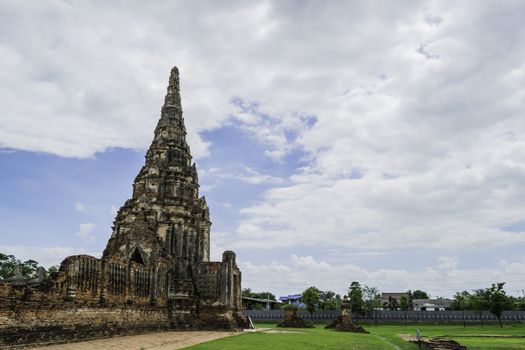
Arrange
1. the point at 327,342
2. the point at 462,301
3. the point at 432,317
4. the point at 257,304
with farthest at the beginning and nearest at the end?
the point at 257,304
the point at 462,301
the point at 432,317
the point at 327,342

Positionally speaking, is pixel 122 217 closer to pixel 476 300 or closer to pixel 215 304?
pixel 215 304

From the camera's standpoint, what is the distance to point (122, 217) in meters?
36.4

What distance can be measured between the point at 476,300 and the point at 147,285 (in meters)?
38.5

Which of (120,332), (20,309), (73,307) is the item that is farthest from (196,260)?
(20,309)

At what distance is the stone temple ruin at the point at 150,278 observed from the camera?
18.3 metres

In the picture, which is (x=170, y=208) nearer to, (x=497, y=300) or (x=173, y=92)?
(x=173, y=92)

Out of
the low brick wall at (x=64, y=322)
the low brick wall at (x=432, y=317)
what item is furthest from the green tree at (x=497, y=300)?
the low brick wall at (x=64, y=322)

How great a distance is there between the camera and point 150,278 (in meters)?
29.0

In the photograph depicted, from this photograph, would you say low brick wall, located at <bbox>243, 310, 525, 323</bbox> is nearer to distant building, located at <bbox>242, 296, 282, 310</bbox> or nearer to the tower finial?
distant building, located at <bbox>242, 296, 282, 310</bbox>

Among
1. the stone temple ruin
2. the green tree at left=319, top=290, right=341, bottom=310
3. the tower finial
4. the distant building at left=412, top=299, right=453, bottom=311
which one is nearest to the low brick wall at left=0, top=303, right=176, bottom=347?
the stone temple ruin

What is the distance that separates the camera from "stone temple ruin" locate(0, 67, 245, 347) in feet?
60.2

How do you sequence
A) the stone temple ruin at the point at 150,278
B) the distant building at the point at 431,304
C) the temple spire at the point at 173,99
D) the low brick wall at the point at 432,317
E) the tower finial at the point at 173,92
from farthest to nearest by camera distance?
the distant building at the point at 431,304, the low brick wall at the point at 432,317, the tower finial at the point at 173,92, the temple spire at the point at 173,99, the stone temple ruin at the point at 150,278

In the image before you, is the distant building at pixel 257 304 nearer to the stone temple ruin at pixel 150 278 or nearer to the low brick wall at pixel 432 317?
the low brick wall at pixel 432 317

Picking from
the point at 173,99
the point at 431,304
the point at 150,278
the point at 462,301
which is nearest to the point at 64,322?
the point at 150,278
